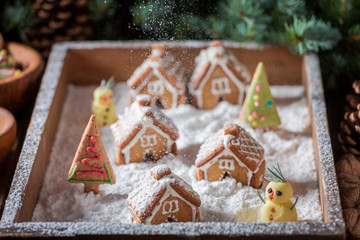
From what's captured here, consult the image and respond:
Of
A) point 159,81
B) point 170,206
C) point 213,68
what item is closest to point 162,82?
point 159,81

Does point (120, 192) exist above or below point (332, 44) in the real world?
below

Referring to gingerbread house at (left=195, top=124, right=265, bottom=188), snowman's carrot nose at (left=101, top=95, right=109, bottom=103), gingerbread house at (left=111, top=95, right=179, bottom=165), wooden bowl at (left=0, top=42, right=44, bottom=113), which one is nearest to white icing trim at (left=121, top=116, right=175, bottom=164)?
gingerbread house at (left=111, top=95, right=179, bottom=165)

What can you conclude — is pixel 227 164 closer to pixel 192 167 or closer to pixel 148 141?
pixel 192 167

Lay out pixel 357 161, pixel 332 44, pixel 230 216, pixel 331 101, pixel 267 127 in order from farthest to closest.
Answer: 1. pixel 331 101
2. pixel 332 44
3. pixel 267 127
4. pixel 357 161
5. pixel 230 216

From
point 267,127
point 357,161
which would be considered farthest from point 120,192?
point 357,161

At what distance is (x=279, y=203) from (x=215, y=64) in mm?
516

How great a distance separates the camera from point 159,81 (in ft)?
5.69

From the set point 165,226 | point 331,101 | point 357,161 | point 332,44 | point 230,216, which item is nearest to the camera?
point 165,226

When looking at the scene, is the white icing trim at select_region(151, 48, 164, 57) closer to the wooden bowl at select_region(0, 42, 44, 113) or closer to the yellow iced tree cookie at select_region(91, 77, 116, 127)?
the yellow iced tree cookie at select_region(91, 77, 116, 127)

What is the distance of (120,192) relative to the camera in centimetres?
149

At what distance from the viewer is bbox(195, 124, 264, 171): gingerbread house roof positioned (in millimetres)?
1440

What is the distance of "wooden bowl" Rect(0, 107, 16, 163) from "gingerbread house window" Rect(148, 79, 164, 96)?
15.0 inches

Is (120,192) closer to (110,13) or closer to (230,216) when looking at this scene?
(230,216)

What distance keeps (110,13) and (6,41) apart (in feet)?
1.20
